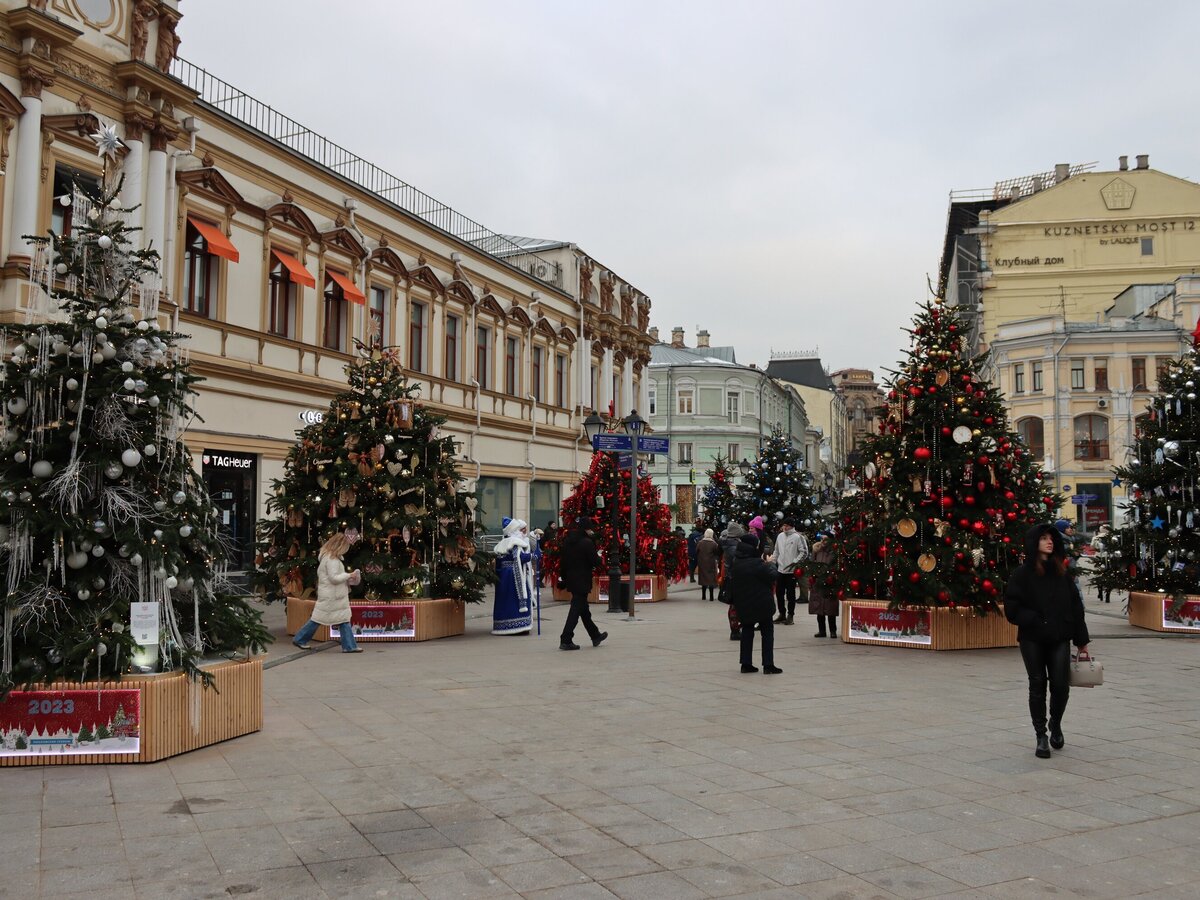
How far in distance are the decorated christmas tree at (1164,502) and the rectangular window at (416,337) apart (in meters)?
18.1

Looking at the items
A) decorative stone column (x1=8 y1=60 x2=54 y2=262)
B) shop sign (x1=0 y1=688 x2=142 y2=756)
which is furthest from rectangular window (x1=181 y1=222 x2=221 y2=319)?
shop sign (x1=0 y1=688 x2=142 y2=756)

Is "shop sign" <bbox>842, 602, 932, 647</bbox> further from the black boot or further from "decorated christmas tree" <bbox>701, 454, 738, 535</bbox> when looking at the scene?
"decorated christmas tree" <bbox>701, 454, 738, 535</bbox>

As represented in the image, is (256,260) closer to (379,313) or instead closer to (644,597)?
(379,313)

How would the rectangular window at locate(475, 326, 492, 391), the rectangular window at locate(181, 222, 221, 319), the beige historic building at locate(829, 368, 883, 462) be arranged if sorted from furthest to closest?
the beige historic building at locate(829, 368, 883, 462) → the rectangular window at locate(475, 326, 492, 391) → the rectangular window at locate(181, 222, 221, 319)

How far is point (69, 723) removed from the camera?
23.4ft

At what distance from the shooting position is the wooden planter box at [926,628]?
13.9 m

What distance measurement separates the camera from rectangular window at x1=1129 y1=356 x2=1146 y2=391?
54219 millimetres

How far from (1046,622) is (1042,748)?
895mm

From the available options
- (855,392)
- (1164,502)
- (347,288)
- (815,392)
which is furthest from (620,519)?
(855,392)

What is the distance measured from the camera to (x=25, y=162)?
17.7m

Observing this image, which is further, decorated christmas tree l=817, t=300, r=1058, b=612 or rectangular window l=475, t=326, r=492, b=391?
rectangular window l=475, t=326, r=492, b=391

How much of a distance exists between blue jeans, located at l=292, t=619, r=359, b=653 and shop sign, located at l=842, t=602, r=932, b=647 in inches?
266

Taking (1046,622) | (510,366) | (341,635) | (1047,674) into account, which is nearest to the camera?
(1046,622)

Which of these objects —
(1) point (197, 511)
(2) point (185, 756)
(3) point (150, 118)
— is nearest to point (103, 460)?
(1) point (197, 511)
